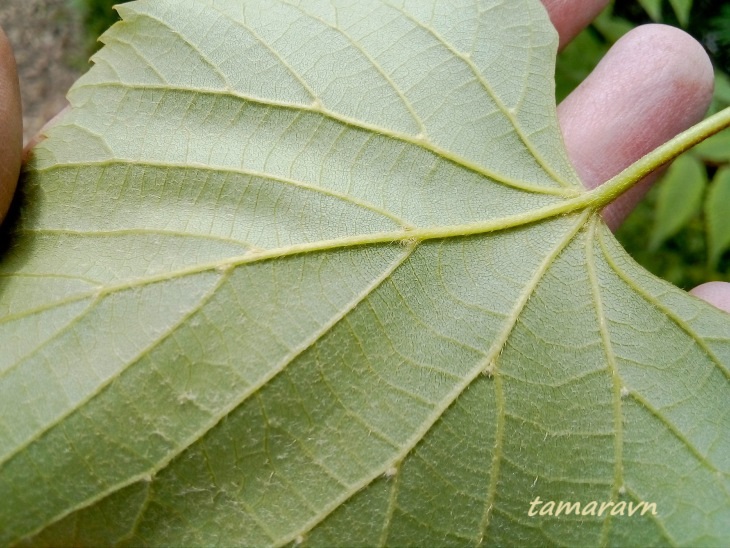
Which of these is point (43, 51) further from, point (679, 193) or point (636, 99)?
point (679, 193)

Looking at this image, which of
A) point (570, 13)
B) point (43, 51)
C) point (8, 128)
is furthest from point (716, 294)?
point (43, 51)

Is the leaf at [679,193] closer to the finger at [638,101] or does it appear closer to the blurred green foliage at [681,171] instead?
the blurred green foliage at [681,171]

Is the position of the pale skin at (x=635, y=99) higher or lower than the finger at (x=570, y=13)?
lower

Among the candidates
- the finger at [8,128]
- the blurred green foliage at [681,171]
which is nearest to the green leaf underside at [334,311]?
the finger at [8,128]

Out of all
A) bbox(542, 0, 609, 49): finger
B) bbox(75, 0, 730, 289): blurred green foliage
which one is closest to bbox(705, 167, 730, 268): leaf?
bbox(75, 0, 730, 289): blurred green foliage

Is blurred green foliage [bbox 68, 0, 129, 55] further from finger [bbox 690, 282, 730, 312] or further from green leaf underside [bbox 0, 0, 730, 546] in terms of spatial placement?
finger [bbox 690, 282, 730, 312]

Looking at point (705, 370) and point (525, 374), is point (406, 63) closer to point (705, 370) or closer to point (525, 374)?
point (525, 374)
